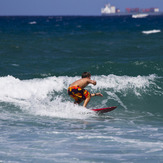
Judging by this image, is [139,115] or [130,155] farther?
[139,115]

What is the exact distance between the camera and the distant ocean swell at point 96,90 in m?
12.0

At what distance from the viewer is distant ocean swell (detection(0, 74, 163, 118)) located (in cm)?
1195

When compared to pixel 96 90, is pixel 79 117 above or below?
below

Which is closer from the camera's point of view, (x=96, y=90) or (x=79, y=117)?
(x=79, y=117)

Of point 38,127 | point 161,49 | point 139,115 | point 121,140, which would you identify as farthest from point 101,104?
point 161,49

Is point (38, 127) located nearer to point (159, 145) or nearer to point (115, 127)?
point (115, 127)

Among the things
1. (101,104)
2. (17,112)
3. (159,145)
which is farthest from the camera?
(101,104)

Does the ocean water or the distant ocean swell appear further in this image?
the distant ocean swell

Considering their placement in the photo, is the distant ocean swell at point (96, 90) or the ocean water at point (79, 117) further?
the distant ocean swell at point (96, 90)

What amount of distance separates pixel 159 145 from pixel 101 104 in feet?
18.2

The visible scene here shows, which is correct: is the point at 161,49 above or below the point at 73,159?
above

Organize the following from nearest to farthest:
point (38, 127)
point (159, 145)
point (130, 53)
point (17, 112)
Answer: point (159, 145)
point (38, 127)
point (17, 112)
point (130, 53)

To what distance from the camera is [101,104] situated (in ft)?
41.9

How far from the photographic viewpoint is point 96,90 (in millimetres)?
14172
